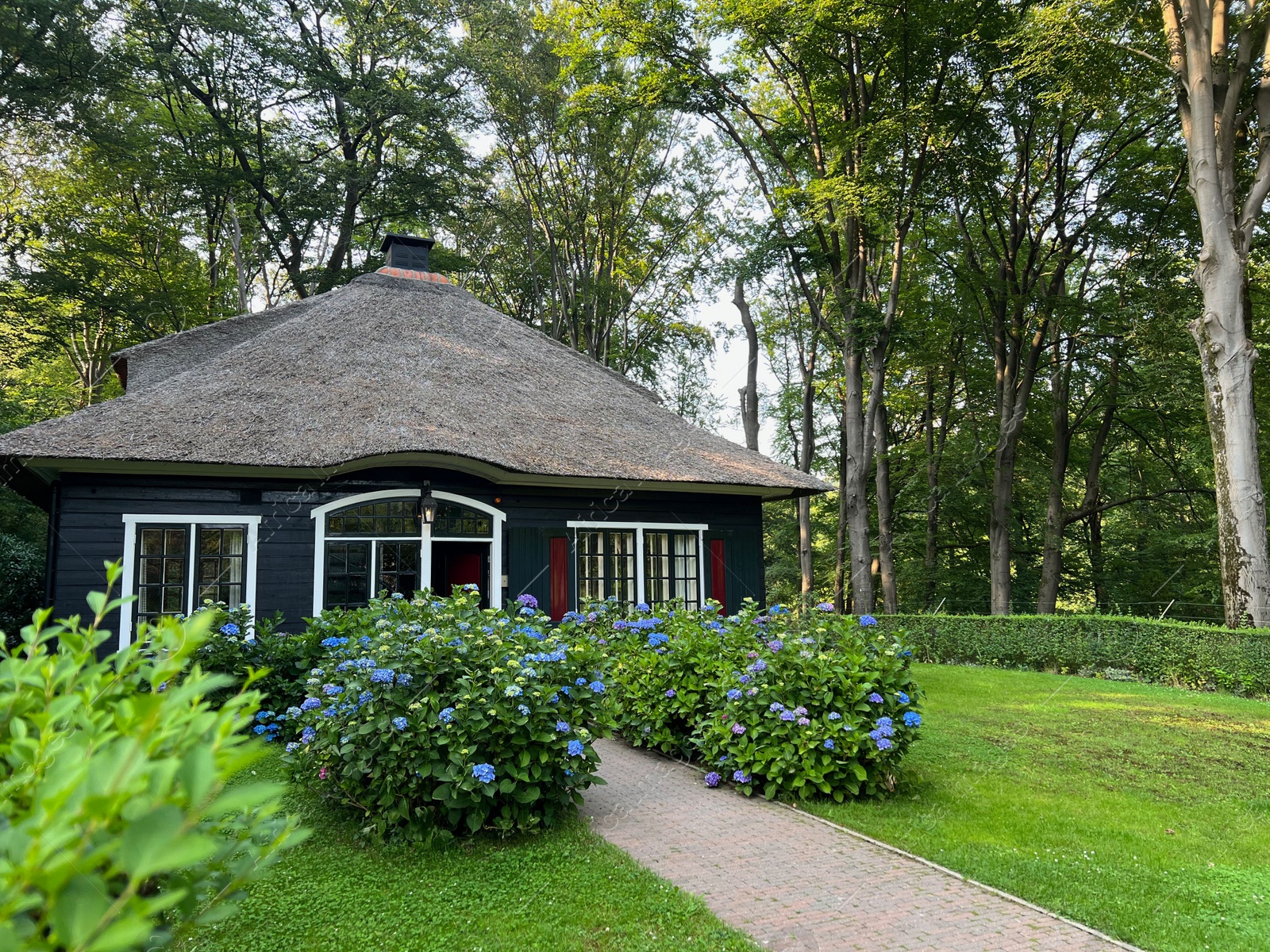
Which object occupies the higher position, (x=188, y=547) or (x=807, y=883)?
(x=188, y=547)

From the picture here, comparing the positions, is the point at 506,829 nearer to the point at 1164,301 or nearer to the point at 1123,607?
the point at 1164,301

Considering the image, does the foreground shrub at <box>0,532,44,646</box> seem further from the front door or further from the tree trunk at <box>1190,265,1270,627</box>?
the tree trunk at <box>1190,265,1270,627</box>

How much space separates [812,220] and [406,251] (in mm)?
8911

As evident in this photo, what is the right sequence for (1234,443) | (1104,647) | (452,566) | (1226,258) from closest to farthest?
(1234,443), (1226,258), (1104,647), (452,566)

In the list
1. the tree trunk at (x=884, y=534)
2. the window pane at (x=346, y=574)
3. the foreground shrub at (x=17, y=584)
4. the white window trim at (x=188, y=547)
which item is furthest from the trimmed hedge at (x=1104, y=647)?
the foreground shrub at (x=17, y=584)

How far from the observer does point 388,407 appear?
1135cm

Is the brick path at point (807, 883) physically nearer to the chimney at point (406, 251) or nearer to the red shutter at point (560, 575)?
the red shutter at point (560, 575)

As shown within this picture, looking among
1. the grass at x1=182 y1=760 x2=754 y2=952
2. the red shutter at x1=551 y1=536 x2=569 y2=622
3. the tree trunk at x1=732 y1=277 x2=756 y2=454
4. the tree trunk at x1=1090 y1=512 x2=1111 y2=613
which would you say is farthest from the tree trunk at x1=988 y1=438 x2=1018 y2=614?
the grass at x1=182 y1=760 x2=754 y2=952

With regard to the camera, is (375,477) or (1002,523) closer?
(375,477)

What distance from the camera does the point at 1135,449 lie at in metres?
23.4

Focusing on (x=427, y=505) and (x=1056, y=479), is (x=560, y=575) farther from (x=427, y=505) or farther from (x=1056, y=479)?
(x=1056, y=479)

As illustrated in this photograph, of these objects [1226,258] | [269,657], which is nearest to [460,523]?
[269,657]

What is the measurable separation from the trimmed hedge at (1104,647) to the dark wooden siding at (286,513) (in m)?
5.27

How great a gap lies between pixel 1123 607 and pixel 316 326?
2154cm
